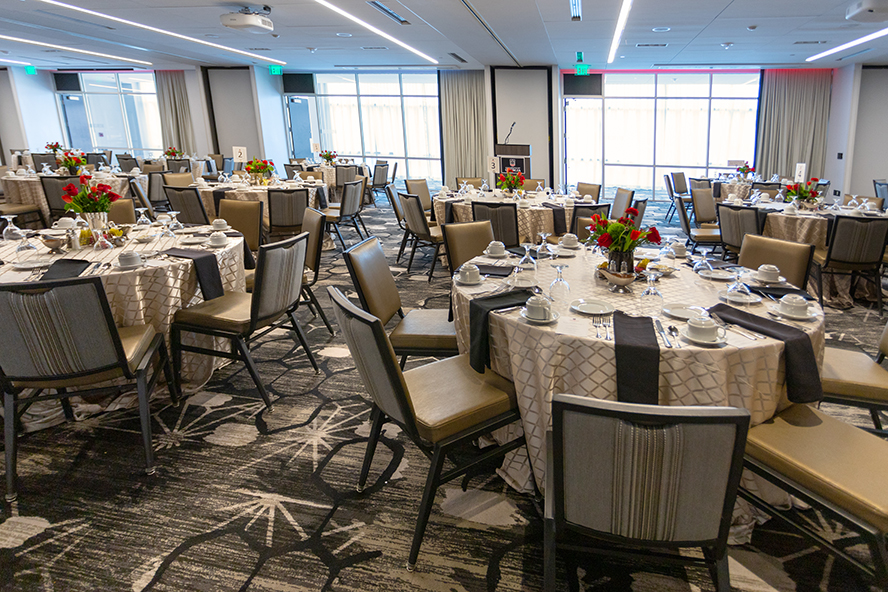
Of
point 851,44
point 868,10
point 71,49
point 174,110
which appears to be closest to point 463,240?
point 868,10

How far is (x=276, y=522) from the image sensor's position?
2395mm

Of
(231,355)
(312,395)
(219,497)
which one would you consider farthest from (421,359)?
(219,497)

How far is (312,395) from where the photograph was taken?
11.7ft

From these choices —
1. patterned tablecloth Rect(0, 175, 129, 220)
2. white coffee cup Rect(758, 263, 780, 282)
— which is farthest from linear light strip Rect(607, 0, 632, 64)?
patterned tablecloth Rect(0, 175, 129, 220)

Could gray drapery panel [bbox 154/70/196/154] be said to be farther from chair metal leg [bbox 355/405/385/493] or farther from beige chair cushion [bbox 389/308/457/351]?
chair metal leg [bbox 355/405/385/493]

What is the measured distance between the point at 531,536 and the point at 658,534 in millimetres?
896

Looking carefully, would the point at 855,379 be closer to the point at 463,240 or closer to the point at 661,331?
the point at 661,331

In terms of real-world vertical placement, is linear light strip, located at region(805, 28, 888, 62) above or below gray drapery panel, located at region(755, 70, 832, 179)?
above

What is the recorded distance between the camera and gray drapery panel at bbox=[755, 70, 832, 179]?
39.7 ft

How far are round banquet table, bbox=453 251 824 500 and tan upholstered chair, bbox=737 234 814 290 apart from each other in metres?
1.00

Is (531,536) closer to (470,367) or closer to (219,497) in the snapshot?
(470,367)

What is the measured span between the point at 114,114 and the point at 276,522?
17.8 m

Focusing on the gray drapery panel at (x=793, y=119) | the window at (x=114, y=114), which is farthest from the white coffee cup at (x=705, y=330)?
the window at (x=114, y=114)

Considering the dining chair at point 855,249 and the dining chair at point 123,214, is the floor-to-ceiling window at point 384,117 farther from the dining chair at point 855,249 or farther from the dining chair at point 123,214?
the dining chair at point 855,249
